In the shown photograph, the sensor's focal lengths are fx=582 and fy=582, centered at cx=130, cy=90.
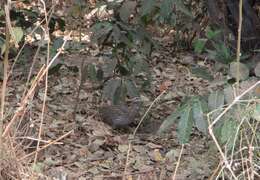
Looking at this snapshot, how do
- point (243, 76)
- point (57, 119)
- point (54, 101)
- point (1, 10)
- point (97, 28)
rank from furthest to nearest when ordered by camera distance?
point (54, 101), point (57, 119), point (97, 28), point (1, 10), point (243, 76)

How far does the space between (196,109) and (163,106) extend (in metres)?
1.26

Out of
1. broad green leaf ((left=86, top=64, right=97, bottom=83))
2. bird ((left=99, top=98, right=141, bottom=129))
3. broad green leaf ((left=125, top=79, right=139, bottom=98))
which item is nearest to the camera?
broad green leaf ((left=125, top=79, right=139, bottom=98))

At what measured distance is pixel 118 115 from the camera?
2842 millimetres

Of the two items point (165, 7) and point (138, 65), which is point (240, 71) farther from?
A: point (138, 65)

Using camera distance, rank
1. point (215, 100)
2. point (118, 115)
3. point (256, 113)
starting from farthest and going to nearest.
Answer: point (118, 115), point (215, 100), point (256, 113)

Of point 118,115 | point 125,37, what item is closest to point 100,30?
point 125,37

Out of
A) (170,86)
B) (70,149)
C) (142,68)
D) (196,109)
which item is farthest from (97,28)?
(170,86)

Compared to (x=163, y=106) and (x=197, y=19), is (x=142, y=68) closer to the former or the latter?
(x=163, y=106)

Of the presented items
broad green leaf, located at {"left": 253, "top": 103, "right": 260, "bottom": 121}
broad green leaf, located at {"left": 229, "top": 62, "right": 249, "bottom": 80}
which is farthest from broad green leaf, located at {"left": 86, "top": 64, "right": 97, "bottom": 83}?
broad green leaf, located at {"left": 253, "top": 103, "right": 260, "bottom": 121}

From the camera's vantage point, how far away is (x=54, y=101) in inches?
121

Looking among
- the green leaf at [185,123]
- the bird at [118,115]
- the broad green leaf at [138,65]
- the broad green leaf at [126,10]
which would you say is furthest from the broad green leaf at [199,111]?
the bird at [118,115]

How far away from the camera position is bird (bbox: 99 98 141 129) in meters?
2.84

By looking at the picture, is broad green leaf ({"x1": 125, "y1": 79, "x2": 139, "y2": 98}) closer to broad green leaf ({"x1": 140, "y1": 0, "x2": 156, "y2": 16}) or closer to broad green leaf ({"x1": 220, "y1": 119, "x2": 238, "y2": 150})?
broad green leaf ({"x1": 140, "y1": 0, "x2": 156, "y2": 16})

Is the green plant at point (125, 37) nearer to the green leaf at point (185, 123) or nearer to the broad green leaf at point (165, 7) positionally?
the broad green leaf at point (165, 7)
